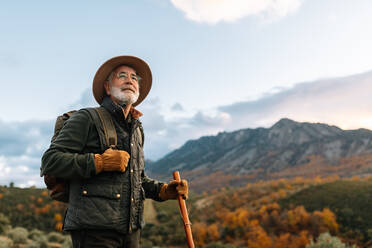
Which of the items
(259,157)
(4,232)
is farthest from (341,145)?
(4,232)

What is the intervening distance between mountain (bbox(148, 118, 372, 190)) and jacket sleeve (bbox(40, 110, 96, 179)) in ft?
243

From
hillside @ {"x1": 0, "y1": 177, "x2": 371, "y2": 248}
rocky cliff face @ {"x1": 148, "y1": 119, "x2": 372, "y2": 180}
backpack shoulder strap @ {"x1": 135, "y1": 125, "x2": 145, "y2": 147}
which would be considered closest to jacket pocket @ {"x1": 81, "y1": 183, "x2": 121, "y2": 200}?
backpack shoulder strap @ {"x1": 135, "y1": 125, "x2": 145, "y2": 147}

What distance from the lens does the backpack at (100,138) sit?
296cm

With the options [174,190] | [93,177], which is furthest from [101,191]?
[174,190]

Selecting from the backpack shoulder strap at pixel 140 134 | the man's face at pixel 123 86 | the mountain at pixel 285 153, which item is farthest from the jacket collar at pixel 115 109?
the mountain at pixel 285 153

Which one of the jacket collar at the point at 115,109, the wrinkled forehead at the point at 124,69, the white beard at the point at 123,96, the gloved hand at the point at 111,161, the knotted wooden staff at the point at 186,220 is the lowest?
the knotted wooden staff at the point at 186,220

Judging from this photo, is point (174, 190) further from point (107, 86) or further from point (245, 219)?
point (245, 219)

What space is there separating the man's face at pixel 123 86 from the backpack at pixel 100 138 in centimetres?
27

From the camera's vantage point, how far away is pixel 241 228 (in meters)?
24.8

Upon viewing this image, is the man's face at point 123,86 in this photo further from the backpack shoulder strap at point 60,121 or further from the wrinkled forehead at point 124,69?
the backpack shoulder strap at point 60,121

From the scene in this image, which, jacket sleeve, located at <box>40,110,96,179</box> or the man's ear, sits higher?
the man's ear

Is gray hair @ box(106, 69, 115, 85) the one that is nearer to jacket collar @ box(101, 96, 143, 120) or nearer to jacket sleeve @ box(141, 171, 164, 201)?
jacket collar @ box(101, 96, 143, 120)

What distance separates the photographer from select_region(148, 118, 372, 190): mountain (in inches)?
3814

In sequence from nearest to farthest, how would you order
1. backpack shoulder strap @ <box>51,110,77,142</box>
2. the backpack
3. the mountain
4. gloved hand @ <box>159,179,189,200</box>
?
the backpack
backpack shoulder strap @ <box>51,110,77,142</box>
gloved hand @ <box>159,179,189,200</box>
the mountain
